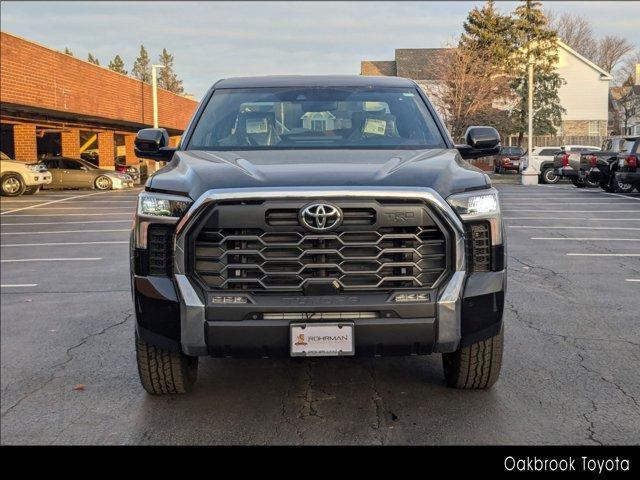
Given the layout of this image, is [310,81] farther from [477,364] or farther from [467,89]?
[467,89]

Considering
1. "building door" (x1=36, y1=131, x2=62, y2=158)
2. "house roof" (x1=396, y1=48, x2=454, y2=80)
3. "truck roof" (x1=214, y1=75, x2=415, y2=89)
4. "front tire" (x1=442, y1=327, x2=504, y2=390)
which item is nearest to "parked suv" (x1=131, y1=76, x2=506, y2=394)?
"front tire" (x1=442, y1=327, x2=504, y2=390)

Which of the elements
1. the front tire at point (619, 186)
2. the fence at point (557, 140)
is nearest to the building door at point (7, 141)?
the front tire at point (619, 186)

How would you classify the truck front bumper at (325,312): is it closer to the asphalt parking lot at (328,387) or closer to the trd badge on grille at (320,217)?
the trd badge on grille at (320,217)

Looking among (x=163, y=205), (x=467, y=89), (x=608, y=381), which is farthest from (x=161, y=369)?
(x=467, y=89)

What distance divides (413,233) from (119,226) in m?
12.9

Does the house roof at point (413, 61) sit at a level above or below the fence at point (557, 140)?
above

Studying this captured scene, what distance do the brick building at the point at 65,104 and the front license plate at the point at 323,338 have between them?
19.6 m

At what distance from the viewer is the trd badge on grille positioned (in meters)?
3.80

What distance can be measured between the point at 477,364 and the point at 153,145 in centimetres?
286

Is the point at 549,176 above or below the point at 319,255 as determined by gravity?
below

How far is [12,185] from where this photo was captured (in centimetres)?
2403

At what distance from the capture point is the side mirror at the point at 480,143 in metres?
5.60

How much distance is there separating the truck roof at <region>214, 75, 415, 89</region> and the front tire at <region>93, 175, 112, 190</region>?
24.1 metres
